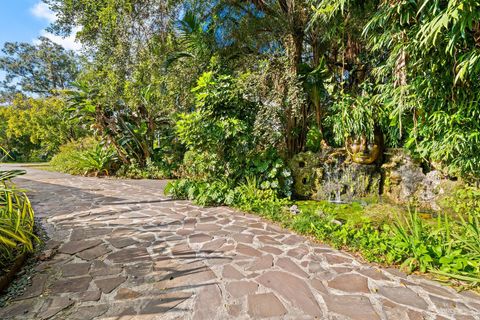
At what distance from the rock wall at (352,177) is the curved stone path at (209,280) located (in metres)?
2.68

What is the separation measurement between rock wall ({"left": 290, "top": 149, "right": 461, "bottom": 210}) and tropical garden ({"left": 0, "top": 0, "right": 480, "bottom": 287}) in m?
0.17

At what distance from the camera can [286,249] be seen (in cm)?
313

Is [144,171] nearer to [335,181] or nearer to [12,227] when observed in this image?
[12,227]

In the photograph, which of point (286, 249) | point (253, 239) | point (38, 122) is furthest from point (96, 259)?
point (38, 122)

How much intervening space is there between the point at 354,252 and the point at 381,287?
0.75 meters

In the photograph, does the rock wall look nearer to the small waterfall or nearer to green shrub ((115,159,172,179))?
the small waterfall

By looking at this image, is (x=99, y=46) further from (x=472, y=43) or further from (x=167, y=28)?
(x=472, y=43)

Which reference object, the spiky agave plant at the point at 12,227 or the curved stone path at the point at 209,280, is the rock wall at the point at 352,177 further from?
the spiky agave plant at the point at 12,227

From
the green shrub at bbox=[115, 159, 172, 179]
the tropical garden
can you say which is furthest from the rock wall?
the green shrub at bbox=[115, 159, 172, 179]

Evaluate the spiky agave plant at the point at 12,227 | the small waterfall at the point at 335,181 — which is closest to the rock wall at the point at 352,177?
the small waterfall at the point at 335,181

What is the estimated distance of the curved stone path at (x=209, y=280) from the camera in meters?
1.95

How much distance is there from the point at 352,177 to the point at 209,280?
204 inches

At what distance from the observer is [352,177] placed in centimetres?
612

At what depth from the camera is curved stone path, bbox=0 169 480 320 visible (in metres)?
1.95
